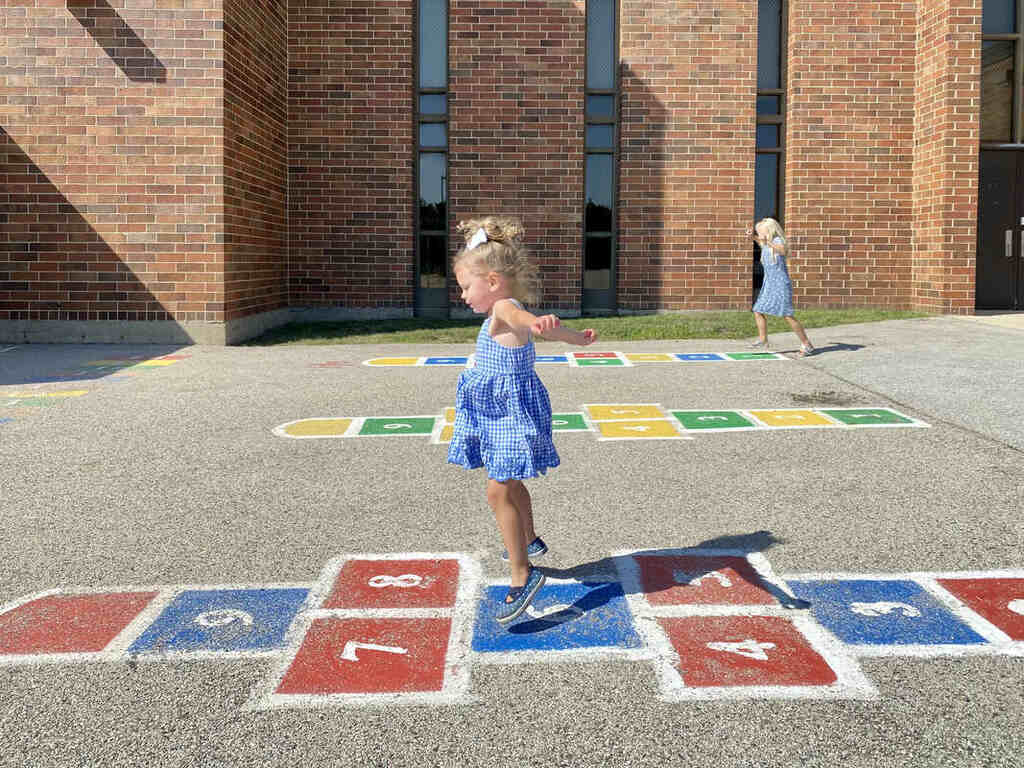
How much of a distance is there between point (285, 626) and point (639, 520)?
216 centimetres

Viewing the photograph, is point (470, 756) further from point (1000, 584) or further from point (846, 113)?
point (846, 113)

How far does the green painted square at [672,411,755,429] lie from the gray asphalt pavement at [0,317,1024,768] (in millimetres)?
276

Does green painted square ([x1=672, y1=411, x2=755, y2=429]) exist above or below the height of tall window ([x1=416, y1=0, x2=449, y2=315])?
below

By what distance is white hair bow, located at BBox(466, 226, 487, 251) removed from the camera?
4.09 m

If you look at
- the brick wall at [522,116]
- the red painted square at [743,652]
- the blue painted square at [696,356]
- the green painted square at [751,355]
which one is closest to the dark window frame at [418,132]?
the brick wall at [522,116]

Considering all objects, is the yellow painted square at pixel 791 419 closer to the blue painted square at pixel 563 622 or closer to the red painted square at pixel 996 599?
the red painted square at pixel 996 599

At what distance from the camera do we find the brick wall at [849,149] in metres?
17.7

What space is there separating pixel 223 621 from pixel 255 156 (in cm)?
1276

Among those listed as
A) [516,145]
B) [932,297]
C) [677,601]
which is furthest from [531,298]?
[932,297]

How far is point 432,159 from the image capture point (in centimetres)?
1795

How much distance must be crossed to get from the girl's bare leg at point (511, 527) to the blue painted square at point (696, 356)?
8331 mm

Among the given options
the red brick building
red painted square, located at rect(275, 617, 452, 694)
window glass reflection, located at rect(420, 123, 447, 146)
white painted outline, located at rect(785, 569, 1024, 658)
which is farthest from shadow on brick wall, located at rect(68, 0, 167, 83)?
white painted outline, located at rect(785, 569, 1024, 658)

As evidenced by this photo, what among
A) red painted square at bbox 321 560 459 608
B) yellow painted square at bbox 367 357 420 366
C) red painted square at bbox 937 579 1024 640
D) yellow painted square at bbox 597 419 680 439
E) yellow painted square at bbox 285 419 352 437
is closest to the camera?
red painted square at bbox 937 579 1024 640

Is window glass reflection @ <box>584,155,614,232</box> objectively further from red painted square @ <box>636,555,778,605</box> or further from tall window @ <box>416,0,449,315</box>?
red painted square @ <box>636,555,778,605</box>
